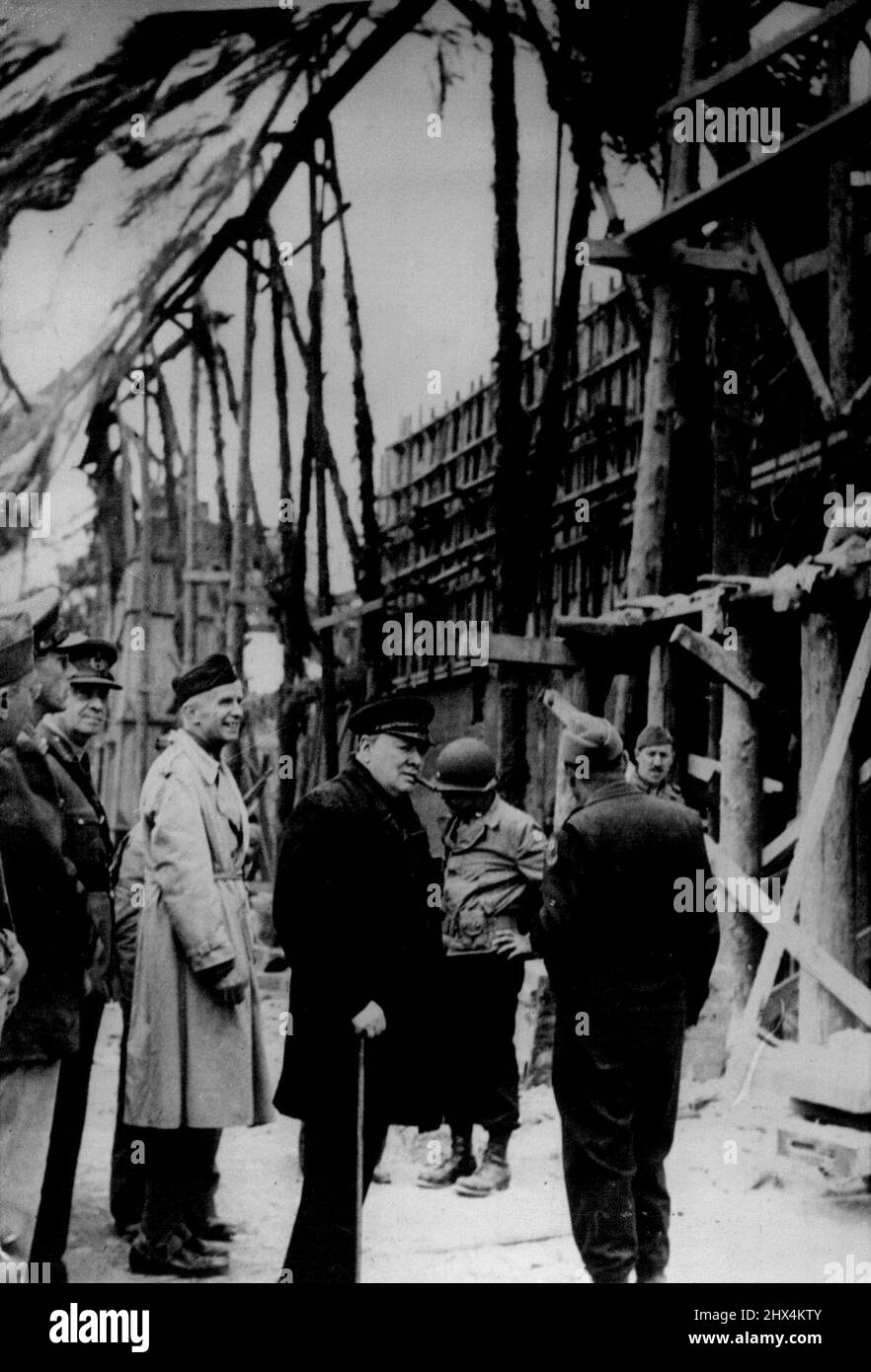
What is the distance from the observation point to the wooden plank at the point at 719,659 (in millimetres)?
4391

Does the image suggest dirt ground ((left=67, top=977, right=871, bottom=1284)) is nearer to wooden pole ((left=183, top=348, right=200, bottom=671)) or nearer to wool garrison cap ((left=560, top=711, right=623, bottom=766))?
wool garrison cap ((left=560, top=711, right=623, bottom=766))

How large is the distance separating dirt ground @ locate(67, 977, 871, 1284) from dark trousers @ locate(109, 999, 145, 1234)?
0.08m

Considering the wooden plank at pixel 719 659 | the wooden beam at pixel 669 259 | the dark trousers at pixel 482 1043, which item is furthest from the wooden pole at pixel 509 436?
the dark trousers at pixel 482 1043

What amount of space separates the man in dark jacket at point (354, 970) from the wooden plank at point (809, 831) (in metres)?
1.36

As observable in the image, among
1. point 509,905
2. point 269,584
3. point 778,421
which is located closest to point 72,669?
point 269,584

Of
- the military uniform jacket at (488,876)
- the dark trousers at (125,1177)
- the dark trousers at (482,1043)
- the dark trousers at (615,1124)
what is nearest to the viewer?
the dark trousers at (615,1124)

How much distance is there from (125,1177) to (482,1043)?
1.11 m

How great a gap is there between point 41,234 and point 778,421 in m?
2.84

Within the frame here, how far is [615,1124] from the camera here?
10.9ft

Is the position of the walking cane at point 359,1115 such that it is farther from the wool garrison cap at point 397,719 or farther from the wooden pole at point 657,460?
the wooden pole at point 657,460

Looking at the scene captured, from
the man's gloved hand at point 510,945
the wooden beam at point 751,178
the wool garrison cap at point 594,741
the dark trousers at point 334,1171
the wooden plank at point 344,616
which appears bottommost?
the dark trousers at point 334,1171

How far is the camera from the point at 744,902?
4.38m

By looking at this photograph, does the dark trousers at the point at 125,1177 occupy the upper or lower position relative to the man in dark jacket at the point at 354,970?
lower

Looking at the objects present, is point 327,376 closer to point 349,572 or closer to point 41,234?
point 349,572
